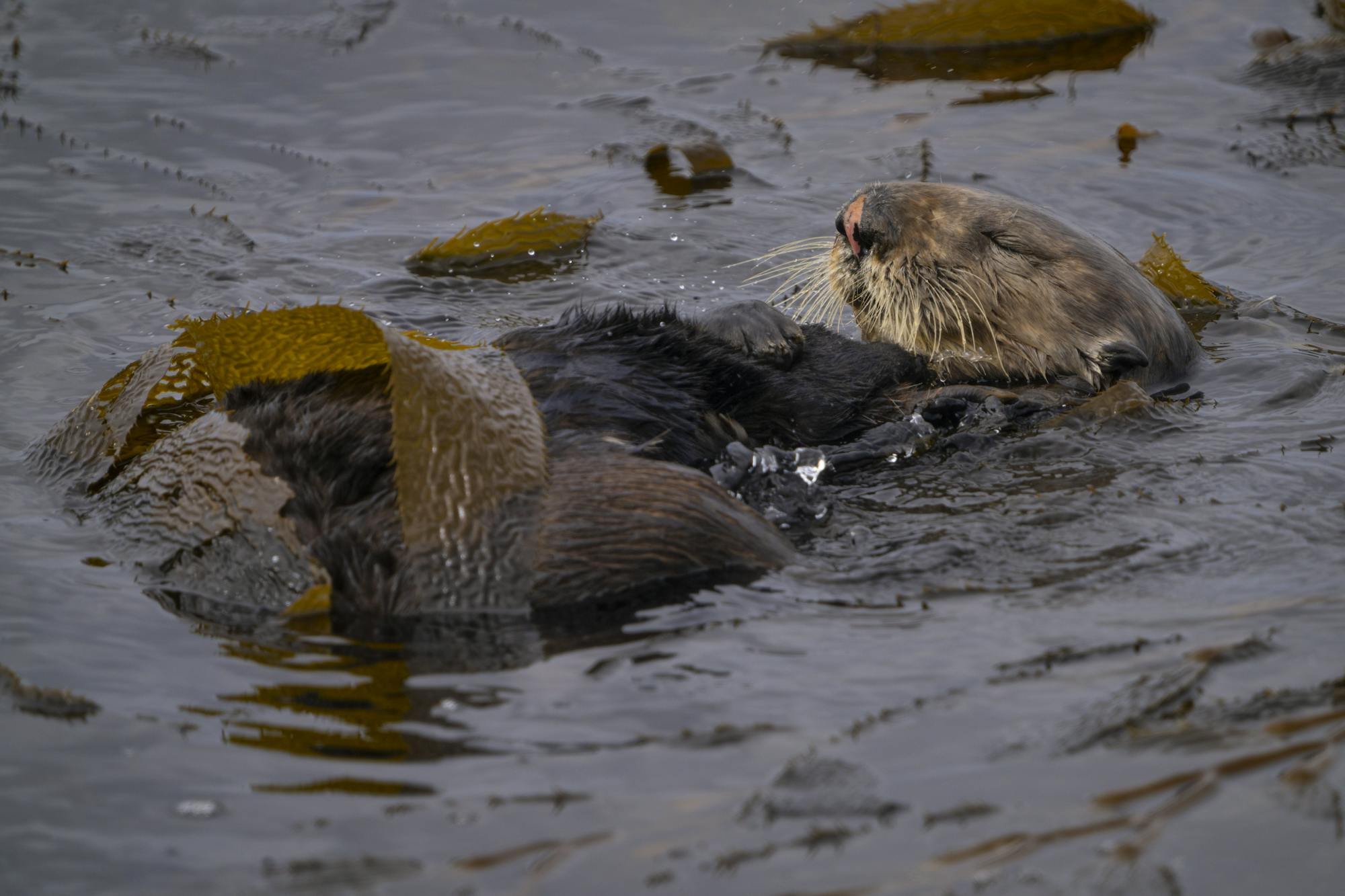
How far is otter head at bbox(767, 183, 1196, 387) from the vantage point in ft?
14.2

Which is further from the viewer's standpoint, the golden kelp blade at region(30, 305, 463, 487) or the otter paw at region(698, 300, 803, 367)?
the otter paw at region(698, 300, 803, 367)

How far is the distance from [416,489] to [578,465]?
0.36 m

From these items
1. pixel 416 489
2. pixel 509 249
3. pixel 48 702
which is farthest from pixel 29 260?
pixel 416 489

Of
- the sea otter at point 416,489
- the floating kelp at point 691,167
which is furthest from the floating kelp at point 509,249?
the sea otter at point 416,489

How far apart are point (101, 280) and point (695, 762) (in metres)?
4.25

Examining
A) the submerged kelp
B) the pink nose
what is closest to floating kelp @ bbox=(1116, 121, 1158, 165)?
the pink nose

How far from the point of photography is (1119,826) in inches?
83.4

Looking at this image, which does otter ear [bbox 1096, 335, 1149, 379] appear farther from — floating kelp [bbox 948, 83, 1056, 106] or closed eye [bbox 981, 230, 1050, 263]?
floating kelp [bbox 948, 83, 1056, 106]

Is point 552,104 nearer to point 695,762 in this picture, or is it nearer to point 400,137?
point 400,137

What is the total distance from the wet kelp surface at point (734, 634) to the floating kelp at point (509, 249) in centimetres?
4

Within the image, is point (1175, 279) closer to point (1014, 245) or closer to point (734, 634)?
point (1014, 245)

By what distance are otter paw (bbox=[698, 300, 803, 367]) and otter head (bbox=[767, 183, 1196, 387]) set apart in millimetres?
675

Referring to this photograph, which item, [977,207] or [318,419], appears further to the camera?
[977,207]

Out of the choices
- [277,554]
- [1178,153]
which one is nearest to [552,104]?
[1178,153]
